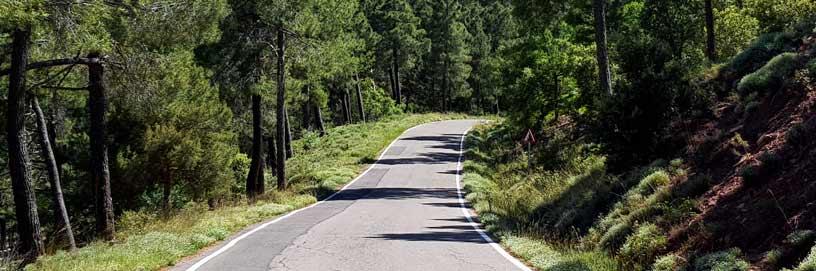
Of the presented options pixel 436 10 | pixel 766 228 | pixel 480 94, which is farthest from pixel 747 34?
pixel 480 94

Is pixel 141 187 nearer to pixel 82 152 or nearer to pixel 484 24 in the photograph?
pixel 82 152

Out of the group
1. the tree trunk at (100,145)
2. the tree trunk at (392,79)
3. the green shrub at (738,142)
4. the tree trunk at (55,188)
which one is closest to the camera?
the green shrub at (738,142)

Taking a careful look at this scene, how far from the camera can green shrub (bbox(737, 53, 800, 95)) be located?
506 inches

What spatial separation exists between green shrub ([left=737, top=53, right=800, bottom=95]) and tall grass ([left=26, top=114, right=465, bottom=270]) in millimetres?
11111

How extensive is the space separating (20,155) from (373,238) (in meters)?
7.31

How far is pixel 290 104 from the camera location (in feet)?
123

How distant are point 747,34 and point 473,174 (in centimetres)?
1425

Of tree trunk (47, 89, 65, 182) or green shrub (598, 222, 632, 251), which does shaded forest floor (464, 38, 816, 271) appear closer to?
green shrub (598, 222, 632, 251)

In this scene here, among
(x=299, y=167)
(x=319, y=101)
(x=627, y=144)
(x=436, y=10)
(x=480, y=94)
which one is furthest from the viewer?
(x=480, y=94)

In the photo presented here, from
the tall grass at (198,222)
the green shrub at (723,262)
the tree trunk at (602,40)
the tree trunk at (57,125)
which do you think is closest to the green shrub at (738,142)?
the green shrub at (723,262)

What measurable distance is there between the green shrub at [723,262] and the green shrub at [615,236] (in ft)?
8.09

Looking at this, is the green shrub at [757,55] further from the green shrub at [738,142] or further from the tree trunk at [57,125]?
the tree trunk at [57,125]

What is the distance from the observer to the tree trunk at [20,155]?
13.6m

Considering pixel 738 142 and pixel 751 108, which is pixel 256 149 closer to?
pixel 751 108
